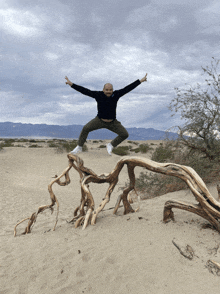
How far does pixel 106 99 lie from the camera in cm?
407

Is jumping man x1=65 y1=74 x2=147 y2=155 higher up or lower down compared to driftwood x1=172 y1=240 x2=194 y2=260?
higher up

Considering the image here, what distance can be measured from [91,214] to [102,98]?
2504 millimetres

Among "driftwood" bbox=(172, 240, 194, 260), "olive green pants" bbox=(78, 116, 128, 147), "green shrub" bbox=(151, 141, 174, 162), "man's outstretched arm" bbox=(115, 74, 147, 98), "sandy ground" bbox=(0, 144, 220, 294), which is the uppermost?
"man's outstretched arm" bbox=(115, 74, 147, 98)

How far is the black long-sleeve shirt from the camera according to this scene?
4.04m

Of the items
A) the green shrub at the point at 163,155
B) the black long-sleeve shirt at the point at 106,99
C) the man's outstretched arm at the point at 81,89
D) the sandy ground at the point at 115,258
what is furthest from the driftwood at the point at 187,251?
the green shrub at the point at 163,155

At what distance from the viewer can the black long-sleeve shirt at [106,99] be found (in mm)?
4037

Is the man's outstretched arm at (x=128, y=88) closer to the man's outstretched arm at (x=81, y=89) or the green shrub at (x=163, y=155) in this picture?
the man's outstretched arm at (x=81, y=89)

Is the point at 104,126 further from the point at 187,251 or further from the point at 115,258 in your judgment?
the point at 187,251

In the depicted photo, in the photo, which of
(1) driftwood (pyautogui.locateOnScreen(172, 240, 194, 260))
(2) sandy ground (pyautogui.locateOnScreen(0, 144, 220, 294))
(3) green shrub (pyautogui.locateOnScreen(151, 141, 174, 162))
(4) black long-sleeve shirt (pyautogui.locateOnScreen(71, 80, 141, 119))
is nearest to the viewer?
(2) sandy ground (pyautogui.locateOnScreen(0, 144, 220, 294))

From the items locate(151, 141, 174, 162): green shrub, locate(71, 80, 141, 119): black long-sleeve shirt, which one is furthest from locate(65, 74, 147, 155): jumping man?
locate(151, 141, 174, 162): green shrub

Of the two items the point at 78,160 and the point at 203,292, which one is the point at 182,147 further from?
the point at 203,292

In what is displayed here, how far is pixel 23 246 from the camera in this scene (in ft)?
14.4

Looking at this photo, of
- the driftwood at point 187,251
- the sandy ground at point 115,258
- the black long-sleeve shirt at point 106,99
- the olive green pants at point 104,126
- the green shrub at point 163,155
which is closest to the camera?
the sandy ground at point 115,258

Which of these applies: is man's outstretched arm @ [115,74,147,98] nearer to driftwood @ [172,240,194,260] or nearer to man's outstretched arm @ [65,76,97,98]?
man's outstretched arm @ [65,76,97,98]
